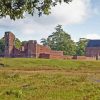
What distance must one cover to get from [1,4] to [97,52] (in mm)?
142007

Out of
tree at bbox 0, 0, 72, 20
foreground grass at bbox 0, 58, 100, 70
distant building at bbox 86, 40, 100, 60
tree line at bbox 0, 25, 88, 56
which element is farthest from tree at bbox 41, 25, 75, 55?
tree at bbox 0, 0, 72, 20

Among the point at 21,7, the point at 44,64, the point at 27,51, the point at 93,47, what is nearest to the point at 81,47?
the point at 93,47

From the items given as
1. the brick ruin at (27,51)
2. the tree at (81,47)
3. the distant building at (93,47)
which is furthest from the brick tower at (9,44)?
the distant building at (93,47)

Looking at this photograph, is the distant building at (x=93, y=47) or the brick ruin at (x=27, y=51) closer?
the brick ruin at (x=27, y=51)

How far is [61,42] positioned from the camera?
470 ft

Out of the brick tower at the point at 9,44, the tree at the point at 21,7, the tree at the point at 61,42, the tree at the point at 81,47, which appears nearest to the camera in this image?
the tree at the point at 21,7

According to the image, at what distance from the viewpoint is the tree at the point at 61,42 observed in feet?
452

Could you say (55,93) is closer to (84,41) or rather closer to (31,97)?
(31,97)

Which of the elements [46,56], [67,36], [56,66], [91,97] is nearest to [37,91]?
[91,97]

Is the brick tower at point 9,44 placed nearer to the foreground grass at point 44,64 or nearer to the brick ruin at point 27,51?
the brick ruin at point 27,51

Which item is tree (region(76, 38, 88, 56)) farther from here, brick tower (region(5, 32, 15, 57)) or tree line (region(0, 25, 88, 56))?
brick tower (region(5, 32, 15, 57))

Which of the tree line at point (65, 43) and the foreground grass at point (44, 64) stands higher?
the tree line at point (65, 43)

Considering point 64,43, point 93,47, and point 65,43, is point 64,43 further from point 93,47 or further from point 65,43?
point 93,47

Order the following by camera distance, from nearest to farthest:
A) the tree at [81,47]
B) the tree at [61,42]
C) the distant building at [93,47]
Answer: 1. the tree at [61,42]
2. the tree at [81,47]
3. the distant building at [93,47]
